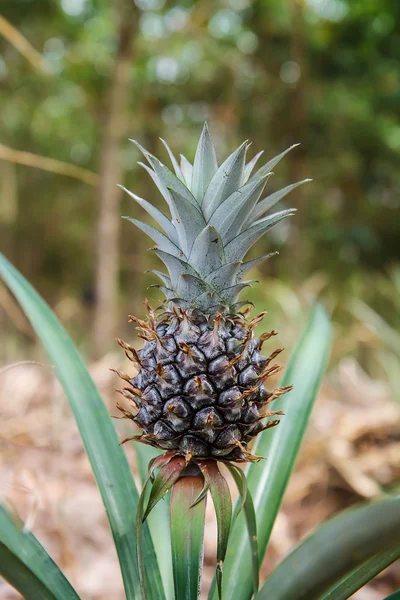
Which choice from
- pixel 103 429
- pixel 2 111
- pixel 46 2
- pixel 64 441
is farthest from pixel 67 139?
pixel 103 429

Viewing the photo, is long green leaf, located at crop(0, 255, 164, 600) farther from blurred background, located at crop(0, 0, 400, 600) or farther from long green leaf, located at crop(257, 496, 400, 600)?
blurred background, located at crop(0, 0, 400, 600)

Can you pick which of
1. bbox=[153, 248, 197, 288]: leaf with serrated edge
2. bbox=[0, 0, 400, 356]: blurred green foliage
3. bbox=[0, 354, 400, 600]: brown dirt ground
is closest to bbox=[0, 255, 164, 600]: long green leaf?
bbox=[153, 248, 197, 288]: leaf with serrated edge

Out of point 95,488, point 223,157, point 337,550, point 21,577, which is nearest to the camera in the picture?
point 337,550

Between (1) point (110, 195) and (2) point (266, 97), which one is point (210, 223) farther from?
(2) point (266, 97)

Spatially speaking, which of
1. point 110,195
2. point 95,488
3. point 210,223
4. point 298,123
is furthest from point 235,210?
point 298,123

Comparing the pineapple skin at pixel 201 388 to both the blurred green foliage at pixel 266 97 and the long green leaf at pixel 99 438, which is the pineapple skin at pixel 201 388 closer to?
the long green leaf at pixel 99 438
